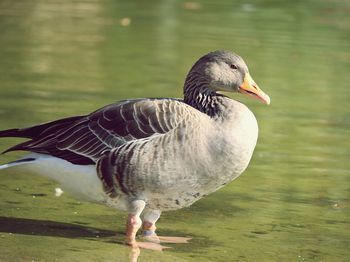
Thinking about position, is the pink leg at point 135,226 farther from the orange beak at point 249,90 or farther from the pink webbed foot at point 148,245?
the orange beak at point 249,90

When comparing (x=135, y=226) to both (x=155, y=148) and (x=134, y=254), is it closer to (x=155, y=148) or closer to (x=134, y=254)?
(x=134, y=254)

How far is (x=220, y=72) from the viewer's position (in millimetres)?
7113

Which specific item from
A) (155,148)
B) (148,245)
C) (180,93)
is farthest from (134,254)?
(180,93)

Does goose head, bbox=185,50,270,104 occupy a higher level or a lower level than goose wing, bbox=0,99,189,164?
higher

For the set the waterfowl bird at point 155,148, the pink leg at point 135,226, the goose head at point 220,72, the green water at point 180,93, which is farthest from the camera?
the goose head at point 220,72

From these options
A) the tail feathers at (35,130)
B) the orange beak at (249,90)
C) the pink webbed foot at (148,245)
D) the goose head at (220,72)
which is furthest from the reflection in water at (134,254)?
the orange beak at (249,90)

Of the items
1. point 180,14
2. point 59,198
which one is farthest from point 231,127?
point 180,14

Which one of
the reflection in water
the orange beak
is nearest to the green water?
the reflection in water

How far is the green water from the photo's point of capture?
6.99 m

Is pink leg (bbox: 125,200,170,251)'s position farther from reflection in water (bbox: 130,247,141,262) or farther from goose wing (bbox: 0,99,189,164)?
goose wing (bbox: 0,99,189,164)

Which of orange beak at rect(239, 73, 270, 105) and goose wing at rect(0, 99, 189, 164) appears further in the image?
orange beak at rect(239, 73, 270, 105)

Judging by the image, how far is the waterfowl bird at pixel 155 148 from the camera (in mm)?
6637

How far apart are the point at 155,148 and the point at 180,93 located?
5440mm

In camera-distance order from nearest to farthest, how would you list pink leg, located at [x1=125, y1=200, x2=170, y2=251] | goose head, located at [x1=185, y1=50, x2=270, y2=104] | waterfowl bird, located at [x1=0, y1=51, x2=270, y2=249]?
1. waterfowl bird, located at [x1=0, y1=51, x2=270, y2=249]
2. pink leg, located at [x1=125, y1=200, x2=170, y2=251]
3. goose head, located at [x1=185, y1=50, x2=270, y2=104]
